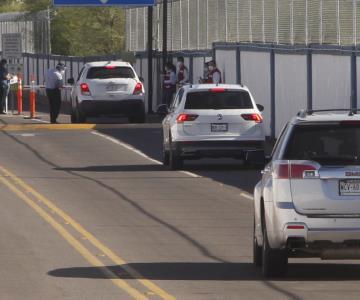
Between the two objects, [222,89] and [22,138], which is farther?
[22,138]

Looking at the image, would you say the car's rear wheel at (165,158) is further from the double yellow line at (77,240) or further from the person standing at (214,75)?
the person standing at (214,75)

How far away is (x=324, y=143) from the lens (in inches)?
545

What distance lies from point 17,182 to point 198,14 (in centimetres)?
2901

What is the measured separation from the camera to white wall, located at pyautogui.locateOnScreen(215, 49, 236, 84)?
42031mm

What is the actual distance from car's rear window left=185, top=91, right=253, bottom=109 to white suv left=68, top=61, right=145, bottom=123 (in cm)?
1506

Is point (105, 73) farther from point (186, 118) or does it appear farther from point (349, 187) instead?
point (349, 187)

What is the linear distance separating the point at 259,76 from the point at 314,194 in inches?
1010

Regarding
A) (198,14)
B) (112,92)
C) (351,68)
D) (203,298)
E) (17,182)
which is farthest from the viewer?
(198,14)

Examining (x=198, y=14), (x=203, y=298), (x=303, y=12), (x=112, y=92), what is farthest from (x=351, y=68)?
(x=198, y=14)

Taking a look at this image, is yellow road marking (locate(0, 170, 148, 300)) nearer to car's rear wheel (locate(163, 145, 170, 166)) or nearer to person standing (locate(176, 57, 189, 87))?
car's rear wheel (locate(163, 145, 170, 166))

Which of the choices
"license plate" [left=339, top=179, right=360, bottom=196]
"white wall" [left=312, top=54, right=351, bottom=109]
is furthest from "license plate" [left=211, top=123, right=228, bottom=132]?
"license plate" [left=339, top=179, right=360, bottom=196]

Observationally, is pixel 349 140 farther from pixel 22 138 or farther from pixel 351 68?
pixel 22 138

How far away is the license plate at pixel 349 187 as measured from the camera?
13.5 meters

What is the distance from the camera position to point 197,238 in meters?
17.6
